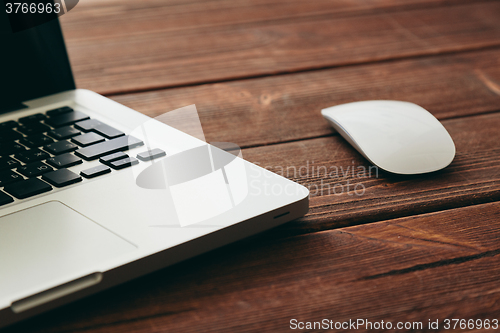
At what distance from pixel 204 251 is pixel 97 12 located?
0.99 metres

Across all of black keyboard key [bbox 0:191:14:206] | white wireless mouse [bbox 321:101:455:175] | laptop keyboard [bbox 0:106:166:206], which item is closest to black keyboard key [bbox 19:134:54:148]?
laptop keyboard [bbox 0:106:166:206]

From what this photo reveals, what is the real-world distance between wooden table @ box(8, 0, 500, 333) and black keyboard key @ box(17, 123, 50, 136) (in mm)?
188

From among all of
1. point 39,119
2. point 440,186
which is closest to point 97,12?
point 39,119

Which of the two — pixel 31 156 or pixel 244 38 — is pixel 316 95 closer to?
pixel 244 38

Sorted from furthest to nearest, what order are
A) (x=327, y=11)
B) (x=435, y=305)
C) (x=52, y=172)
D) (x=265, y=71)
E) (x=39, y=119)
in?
(x=327, y=11) → (x=265, y=71) → (x=39, y=119) → (x=52, y=172) → (x=435, y=305)

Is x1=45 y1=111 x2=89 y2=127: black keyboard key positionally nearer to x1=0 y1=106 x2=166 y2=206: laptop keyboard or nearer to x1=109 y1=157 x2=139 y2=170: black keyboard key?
x1=0 y1=106 x2=166 y2=206: laptop keyboard

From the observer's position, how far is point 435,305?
327mm

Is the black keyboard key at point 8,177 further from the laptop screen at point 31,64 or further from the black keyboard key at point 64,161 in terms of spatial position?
the laptop screen at point 31,64

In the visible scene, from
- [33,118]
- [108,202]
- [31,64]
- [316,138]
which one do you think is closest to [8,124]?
[33,118]

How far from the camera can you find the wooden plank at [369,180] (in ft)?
1.44

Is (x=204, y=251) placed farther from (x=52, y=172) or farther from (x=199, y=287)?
(x=52, y=172)

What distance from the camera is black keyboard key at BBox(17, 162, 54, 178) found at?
44 cm

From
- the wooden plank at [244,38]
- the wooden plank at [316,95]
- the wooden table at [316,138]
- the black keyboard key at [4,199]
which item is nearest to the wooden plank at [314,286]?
the wooden table at [316,138]

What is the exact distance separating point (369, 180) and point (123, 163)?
0.81ft
